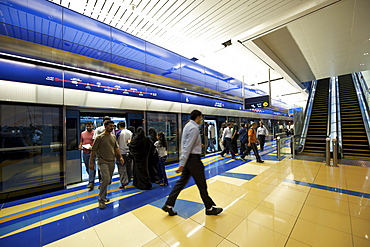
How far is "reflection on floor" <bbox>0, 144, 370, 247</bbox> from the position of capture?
194cm

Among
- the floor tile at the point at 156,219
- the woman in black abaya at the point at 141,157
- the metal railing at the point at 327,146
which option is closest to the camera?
the floor tile at the point at 156,219

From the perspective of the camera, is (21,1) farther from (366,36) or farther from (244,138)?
(366,36)

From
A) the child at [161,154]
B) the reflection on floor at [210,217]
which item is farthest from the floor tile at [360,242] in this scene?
the child at [161,154]

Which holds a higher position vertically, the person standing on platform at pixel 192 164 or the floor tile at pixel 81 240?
the person standing on platform at pixel 192 164

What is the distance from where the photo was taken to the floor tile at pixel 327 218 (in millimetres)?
2070

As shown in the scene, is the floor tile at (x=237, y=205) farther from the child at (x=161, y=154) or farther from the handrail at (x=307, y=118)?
the handrail at (x=307, y=118)

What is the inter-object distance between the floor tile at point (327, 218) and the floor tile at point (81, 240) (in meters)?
2.89

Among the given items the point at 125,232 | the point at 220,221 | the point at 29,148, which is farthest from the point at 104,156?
the point at 220,221

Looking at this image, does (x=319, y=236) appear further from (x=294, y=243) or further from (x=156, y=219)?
(x=156, y=219)

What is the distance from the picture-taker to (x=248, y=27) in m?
3.97

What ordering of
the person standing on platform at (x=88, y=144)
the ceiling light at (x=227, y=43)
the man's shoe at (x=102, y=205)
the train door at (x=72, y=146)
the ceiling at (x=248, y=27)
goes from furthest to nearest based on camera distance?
1. the ceiling light at (x=227, y=43)
2. the train door at (x=72, y=146)
3. the person standing on platform at (x=88, y=144)
4. the ceiling at (x=248, y=27)
5. the man's shoe at (x=102, y=205)

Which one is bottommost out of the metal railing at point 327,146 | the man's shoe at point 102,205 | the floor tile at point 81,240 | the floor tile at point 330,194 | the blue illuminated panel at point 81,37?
the floor tile at point 81,240

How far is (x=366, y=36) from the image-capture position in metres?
5.38

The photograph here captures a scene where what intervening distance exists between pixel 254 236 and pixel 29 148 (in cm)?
459
